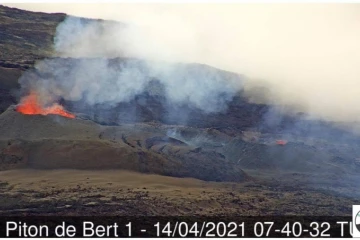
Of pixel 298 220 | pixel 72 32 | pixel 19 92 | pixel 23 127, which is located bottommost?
pixel 298 220

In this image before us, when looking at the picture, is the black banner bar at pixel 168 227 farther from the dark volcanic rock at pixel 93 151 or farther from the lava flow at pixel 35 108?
the lava flow at pixel 35 108

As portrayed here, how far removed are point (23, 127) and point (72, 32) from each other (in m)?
44.9

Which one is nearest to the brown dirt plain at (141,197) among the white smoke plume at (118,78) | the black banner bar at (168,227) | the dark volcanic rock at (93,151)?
the dark volcanic rock at (93,151)

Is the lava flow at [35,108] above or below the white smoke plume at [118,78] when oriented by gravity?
below

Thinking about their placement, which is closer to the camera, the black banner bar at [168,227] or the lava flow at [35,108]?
the black banner bar at [168,227]

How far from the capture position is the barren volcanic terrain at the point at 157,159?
36.4 metres

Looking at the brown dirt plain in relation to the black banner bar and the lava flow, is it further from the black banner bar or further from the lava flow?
the lava flow

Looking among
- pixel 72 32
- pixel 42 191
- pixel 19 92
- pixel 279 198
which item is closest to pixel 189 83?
pixel 19 92

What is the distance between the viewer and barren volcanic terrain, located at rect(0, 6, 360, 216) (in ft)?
119

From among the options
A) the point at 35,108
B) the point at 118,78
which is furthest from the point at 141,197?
the point at 118,78

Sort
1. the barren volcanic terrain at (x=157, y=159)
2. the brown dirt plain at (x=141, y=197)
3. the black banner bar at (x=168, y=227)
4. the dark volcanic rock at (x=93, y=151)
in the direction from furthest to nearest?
the dark volcanic rock at (x=93, y=151)
the barren volcanic terrain at (x=157, y=159)
the brown dirt plain at (x=141, y=197)
the black banner bar at (x=168, y=227)

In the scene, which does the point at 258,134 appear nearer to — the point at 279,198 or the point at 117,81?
the point at 117,81

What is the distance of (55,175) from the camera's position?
40.5 m

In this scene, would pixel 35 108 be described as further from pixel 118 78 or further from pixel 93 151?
pixel 118 78
